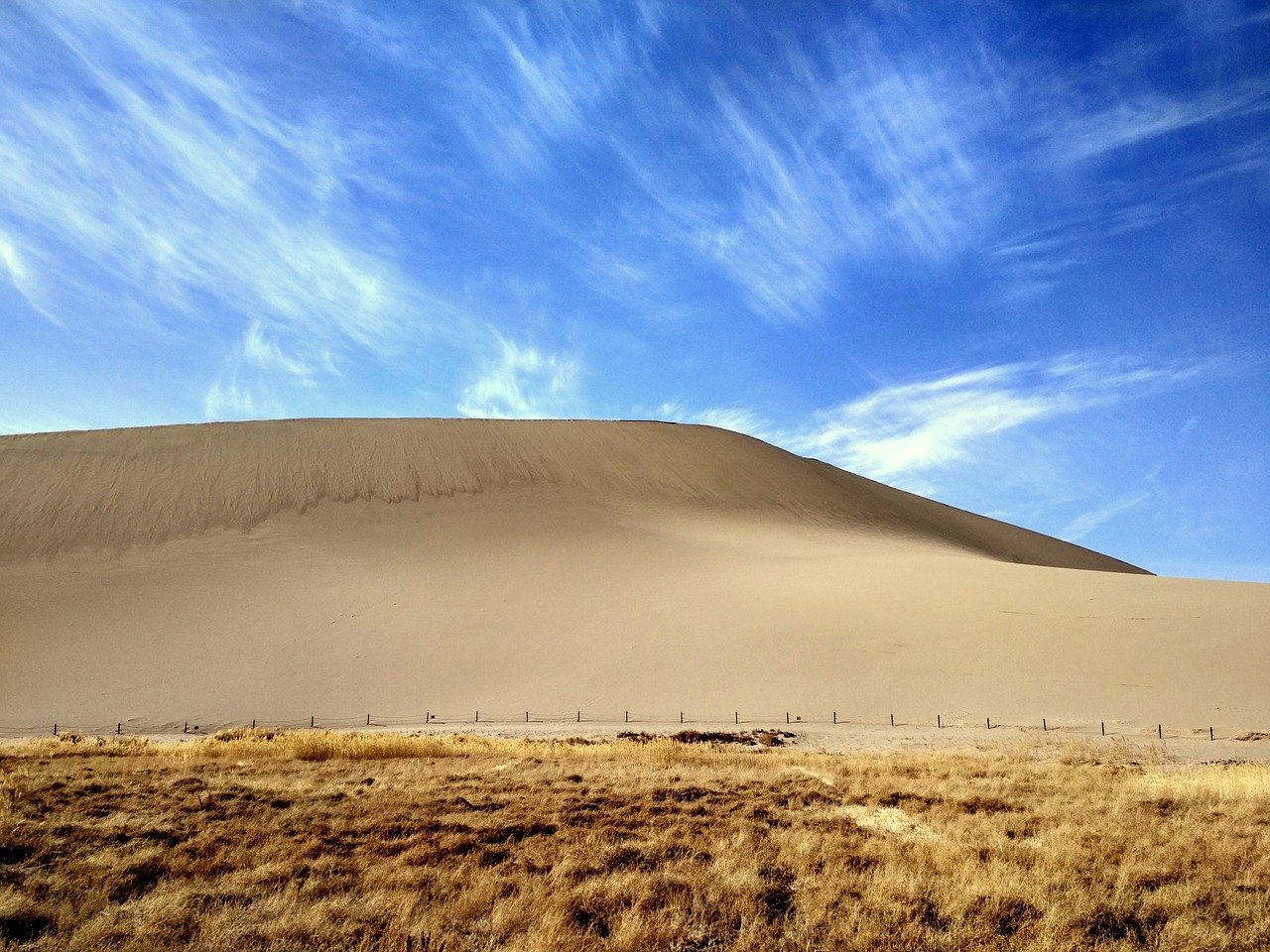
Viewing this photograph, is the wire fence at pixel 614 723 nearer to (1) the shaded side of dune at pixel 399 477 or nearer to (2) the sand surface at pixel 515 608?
(2) the sand surface at pixel 515 608

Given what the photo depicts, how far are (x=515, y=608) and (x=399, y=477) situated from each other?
1843 centimetres

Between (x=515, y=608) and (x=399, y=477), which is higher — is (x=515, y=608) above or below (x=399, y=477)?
below

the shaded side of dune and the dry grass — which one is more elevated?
the shaded side of dune

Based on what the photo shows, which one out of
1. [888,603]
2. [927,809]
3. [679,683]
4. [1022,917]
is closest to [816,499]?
[888,603]

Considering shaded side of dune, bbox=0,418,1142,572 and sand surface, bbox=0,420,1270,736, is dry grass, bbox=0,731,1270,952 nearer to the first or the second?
sand surface, bbox=0,420,1270,736

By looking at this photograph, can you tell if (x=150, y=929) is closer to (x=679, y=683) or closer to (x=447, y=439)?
(x=679, y=683)

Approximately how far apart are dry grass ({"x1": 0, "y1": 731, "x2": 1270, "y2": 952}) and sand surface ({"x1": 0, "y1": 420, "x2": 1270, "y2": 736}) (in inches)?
529

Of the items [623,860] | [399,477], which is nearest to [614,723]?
[623,860]

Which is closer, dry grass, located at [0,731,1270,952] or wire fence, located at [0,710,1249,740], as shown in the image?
dry grass, located at [0,731,1270,952]

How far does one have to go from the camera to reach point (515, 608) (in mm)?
32531

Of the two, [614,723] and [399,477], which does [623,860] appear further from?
[399,477]

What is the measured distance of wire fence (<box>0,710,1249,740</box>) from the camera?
71.2 ft

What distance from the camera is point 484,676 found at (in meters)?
27.3

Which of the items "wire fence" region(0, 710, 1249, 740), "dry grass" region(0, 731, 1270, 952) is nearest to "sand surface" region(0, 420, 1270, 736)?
"wire fence" region(0, 710, 1249, 740)
